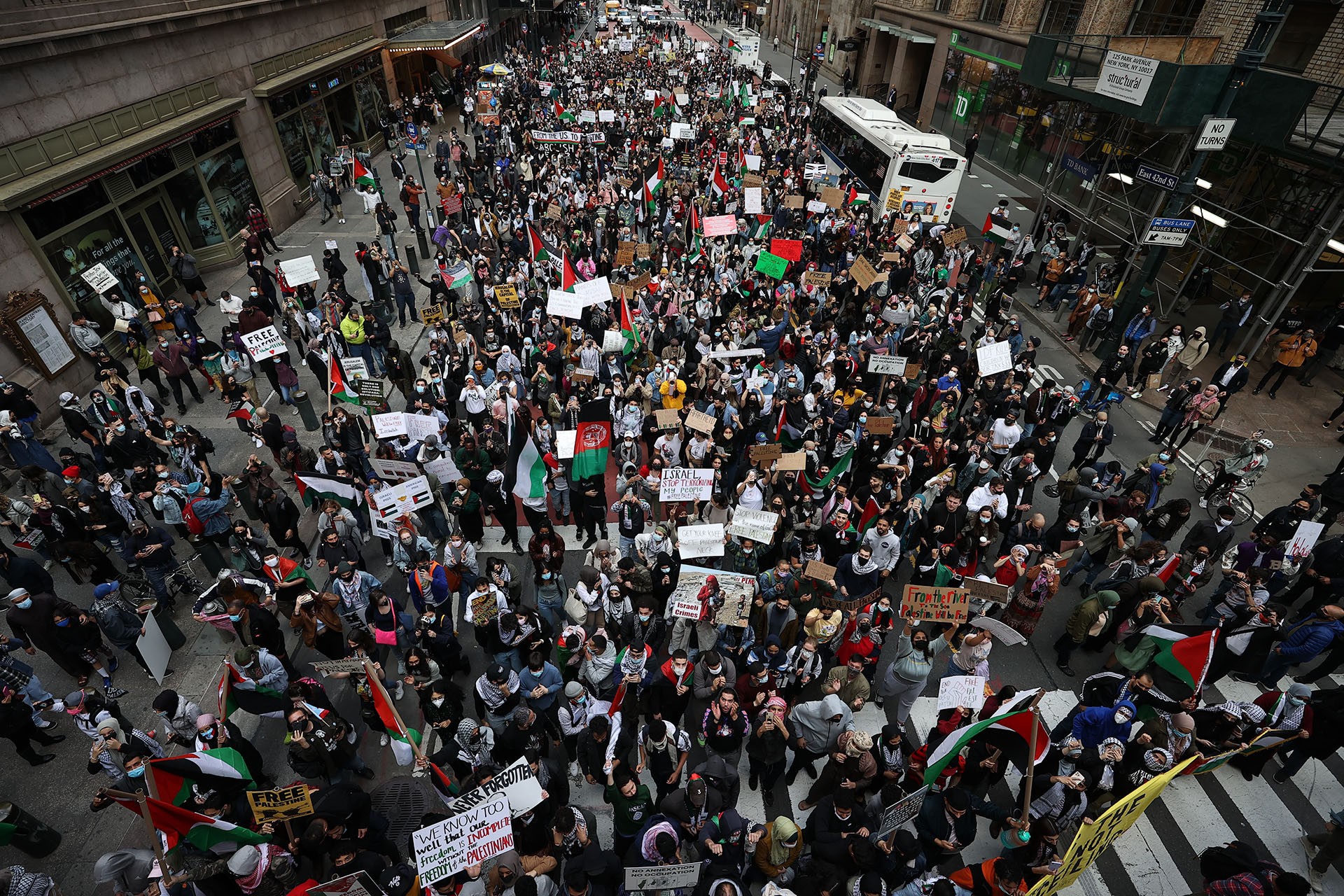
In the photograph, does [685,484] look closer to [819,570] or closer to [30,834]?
[819,570]

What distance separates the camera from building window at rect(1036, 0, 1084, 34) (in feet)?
89.0

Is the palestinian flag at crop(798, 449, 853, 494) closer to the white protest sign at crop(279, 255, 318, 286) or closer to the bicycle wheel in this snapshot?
the bicycle wheel

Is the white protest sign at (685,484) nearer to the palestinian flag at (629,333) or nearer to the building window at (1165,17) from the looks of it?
the palestinian flag at (629,333)

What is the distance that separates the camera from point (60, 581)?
10.7m

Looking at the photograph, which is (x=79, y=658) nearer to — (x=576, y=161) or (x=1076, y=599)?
(x=1076, y=599)

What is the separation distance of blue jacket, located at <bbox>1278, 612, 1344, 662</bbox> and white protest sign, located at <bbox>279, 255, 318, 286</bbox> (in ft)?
63.1

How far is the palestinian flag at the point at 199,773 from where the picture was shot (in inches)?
245

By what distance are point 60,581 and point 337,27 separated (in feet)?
97.2

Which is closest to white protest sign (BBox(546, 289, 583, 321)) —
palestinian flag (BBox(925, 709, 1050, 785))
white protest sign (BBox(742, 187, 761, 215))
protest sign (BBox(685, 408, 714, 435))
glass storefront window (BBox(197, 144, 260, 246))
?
protest sign (BBox(685, 408, 714, 435))

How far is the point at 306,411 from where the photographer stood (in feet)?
46.0

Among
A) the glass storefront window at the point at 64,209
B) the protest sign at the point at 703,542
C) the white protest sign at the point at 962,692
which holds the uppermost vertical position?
the glass storefront window at the point at 64,209

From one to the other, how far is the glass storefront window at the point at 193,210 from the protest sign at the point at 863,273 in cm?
2002

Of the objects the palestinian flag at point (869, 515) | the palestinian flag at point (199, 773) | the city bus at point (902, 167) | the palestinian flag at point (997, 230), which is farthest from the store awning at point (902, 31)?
the palestinian flag at point (199, 773)

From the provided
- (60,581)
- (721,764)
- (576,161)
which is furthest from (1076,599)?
(576,161)
